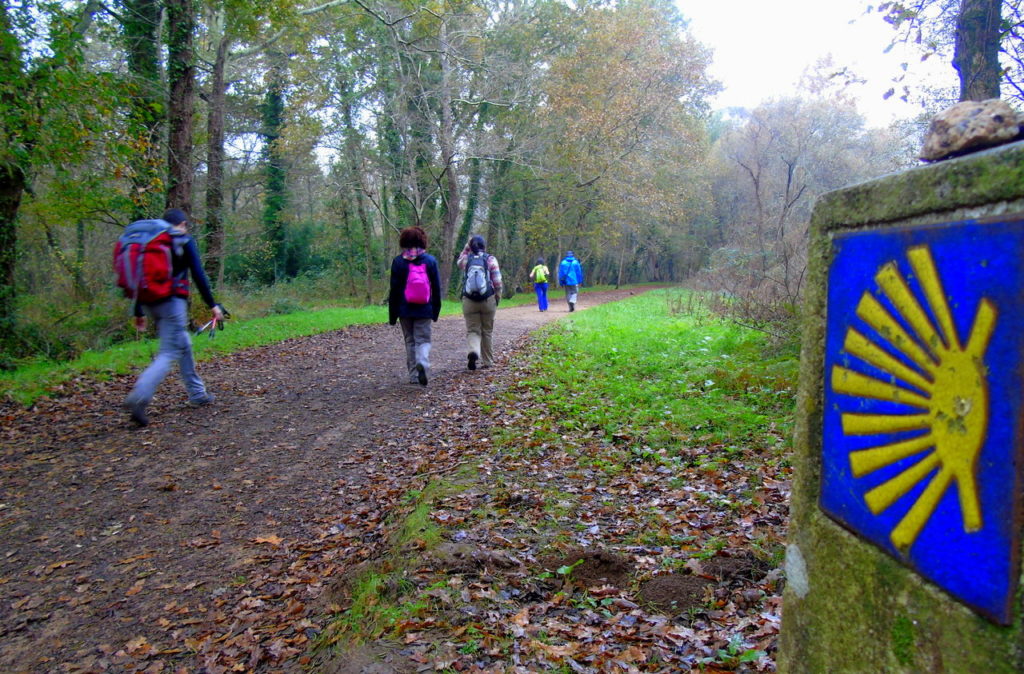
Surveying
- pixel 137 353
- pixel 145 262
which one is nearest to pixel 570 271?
pixel 137 353

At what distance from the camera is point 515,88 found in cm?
2227

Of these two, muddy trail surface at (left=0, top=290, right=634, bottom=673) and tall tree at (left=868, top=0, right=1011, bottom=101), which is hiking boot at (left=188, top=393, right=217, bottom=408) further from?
tall tree at (left=868, top=0, right=1011, bottom=101)

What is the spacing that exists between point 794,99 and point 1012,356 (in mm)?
26446

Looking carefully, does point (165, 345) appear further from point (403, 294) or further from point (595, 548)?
point (595, 548)

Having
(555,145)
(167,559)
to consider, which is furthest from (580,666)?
(555,145)

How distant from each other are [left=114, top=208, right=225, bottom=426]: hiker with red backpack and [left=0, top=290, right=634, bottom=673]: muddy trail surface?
1.97ft

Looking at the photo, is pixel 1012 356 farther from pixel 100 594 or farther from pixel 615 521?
pixel 100 594

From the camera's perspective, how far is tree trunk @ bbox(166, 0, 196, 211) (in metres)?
11.9

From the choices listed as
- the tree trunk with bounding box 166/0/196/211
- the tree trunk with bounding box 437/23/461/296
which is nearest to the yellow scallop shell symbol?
the tree trunk with bounding box 166/0/196/211

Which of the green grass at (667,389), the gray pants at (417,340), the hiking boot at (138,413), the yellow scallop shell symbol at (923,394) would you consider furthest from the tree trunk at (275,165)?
the yellow scallop shell symbol at (923,394)

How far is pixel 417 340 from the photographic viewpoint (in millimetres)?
8211

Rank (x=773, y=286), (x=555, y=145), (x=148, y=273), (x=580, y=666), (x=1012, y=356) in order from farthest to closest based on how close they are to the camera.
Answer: (x=555, y=145) → (x=773, y=286) → (x=148, y=273) → (x=580, y=666) → (x=1012, y=356)

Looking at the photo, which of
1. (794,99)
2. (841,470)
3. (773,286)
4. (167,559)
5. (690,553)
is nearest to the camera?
(841,470)

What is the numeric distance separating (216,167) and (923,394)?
18.8m
